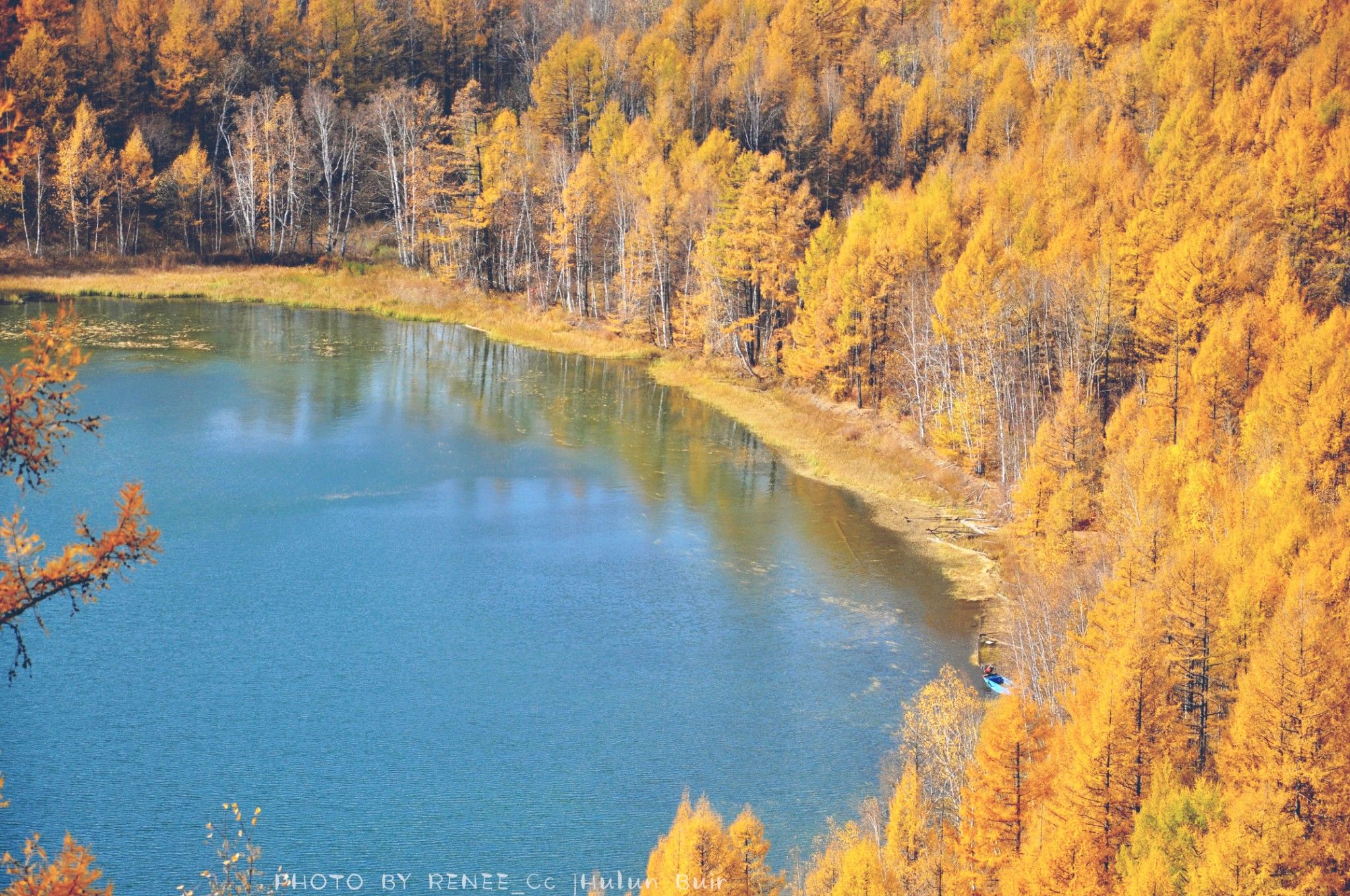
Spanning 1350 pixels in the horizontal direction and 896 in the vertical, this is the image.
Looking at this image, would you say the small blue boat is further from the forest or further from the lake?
the lake

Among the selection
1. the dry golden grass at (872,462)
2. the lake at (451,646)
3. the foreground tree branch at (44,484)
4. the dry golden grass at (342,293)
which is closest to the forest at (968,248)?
the dry golden grass at (872,462)

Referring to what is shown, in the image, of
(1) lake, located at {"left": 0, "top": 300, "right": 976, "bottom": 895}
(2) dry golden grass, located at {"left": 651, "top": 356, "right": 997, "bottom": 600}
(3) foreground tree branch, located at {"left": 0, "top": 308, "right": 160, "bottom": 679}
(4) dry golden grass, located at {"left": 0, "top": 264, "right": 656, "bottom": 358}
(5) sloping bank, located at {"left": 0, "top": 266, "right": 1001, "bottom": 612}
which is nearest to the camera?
(3) foreground tree branch, located at {"left": 0, "top": 308, "right": 160, "bottom": 679}

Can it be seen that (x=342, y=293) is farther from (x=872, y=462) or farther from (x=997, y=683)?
(x=997, y=683)

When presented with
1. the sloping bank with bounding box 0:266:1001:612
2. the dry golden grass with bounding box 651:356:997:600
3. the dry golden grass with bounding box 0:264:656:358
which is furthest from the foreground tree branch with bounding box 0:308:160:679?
the dry golden grass with bounding box 0:264:656:358

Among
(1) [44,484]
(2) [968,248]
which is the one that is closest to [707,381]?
(2) [968,248]

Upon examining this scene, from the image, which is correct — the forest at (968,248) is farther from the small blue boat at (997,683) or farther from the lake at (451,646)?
the lake at (451,646)

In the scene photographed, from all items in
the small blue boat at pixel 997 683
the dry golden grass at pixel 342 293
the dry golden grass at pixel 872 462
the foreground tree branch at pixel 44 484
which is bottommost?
the small blue boat at pixel 997 683

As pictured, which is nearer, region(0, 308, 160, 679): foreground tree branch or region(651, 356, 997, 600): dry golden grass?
region(0, 308, 160, 679): foreground tree branch

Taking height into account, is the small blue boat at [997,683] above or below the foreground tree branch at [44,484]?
below
